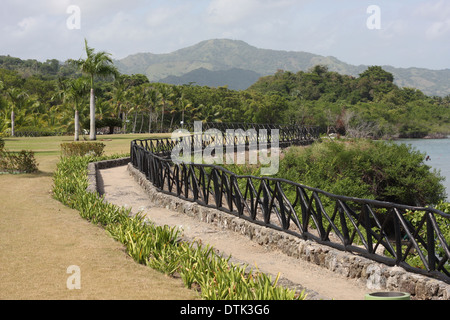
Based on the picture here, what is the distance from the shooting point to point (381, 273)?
6441mm

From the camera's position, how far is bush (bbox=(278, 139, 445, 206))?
2895 centimetres

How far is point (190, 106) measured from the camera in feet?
212

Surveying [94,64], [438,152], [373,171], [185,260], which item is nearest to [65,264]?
[185,260]

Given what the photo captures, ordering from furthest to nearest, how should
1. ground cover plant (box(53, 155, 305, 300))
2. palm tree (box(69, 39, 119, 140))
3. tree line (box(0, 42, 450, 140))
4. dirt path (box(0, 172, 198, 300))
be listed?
1. tree line (box(0, 42, 450, 140))
2. palm tree (box(69, 39, 119, 140))
3. dirt path (box(0, 172, 198, 300))
4. ground cover plant (box(53, 155, 305, 300))

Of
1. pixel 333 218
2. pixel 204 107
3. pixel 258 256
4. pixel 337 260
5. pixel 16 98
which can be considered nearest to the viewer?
pixel 337 260

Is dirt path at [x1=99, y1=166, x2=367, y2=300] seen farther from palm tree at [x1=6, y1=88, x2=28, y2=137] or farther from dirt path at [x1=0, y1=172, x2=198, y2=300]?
palm tree at [x1=6, y1=88, x2=28, y2=137]

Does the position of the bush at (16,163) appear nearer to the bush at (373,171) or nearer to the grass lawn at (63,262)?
the grass lawn at (63,262)

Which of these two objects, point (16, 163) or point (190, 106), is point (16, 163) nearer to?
point (16, 163)

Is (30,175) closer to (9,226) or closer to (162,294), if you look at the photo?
(9,226)

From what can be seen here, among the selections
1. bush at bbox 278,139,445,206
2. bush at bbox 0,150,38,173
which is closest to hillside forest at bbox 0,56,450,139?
bush at bbox 278,139,445,206

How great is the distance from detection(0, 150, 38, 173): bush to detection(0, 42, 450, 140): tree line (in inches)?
808

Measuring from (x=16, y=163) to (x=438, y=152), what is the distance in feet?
191
